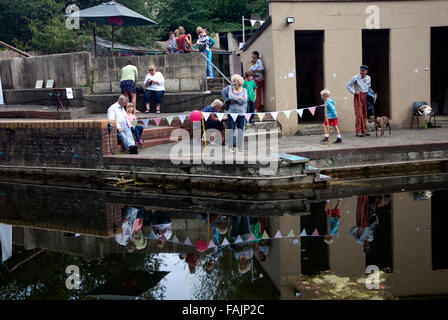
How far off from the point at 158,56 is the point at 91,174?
5.15 meters

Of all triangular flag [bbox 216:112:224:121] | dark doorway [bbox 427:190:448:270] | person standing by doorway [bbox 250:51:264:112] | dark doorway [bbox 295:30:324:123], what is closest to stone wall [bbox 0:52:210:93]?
person standing by doorway [bbox 250:51:264:112]

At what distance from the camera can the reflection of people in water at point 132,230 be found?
19.9ft

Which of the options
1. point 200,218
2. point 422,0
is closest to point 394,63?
point 422,0

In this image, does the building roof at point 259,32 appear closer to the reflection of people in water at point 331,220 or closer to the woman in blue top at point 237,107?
the woman in blue top at point 237,107

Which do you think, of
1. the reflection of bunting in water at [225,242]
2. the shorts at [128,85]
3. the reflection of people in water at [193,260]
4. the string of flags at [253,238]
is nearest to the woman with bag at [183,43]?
the shorts at [128,85]

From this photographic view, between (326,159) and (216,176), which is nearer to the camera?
(216,176)

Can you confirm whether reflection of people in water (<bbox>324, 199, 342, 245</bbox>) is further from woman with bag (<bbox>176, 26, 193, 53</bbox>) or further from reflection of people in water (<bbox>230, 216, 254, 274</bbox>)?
woman with bag (<bbox>176, 26, 193, 53</bbox>)

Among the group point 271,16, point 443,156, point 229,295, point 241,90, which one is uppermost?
point 271,16

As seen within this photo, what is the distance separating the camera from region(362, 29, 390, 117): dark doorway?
14.6m

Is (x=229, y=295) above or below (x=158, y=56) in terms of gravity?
below

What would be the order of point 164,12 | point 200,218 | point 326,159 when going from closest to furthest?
point 200,218 → point 326,159 → point 164,12

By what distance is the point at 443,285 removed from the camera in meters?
4.27

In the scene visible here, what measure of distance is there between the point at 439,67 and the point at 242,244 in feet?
43.9

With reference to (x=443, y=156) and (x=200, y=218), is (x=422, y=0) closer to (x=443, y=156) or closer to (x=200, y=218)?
(x=443, y=156)
